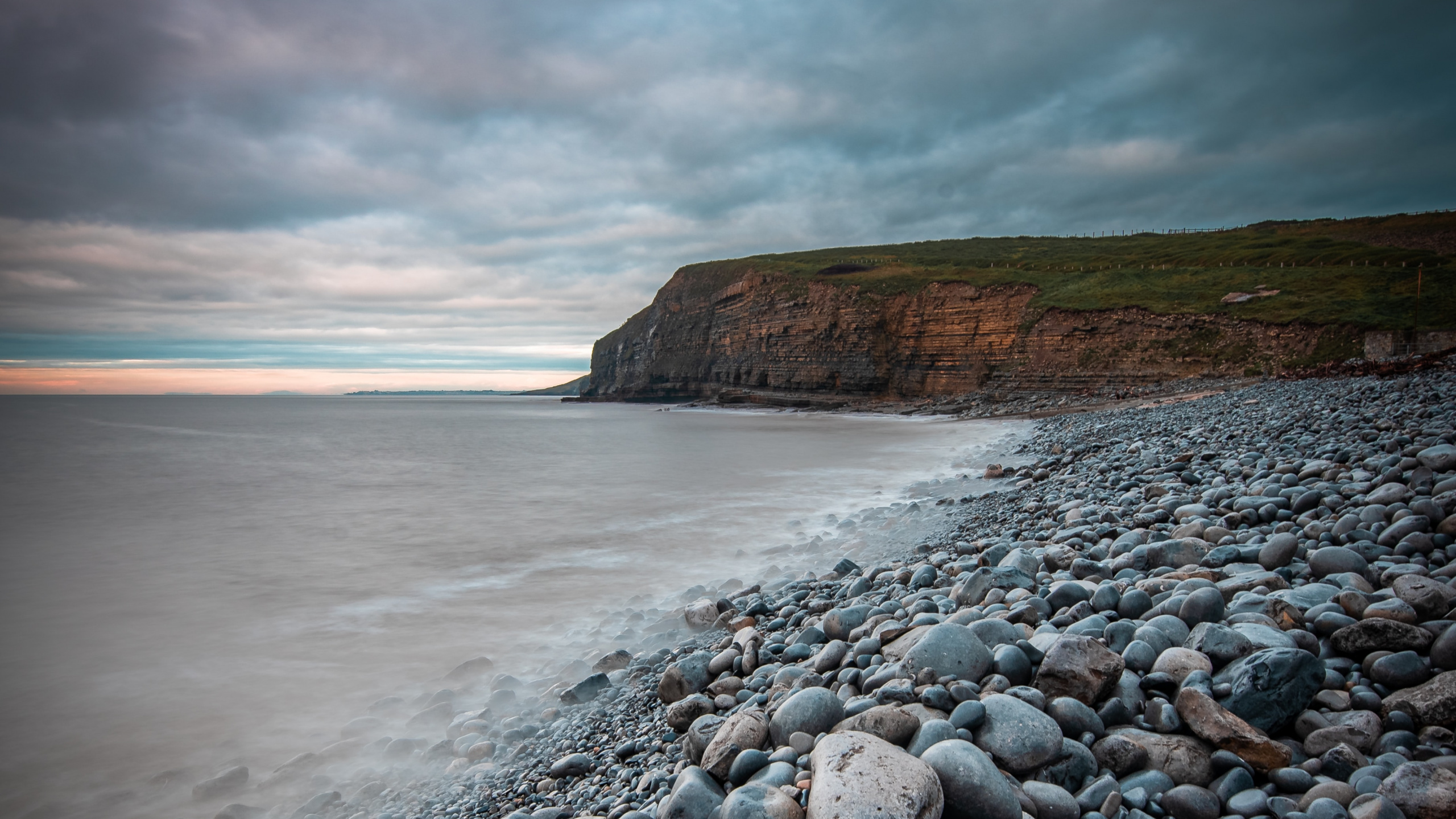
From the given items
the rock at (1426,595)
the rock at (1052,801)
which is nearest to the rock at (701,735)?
the rock at (1052,801)

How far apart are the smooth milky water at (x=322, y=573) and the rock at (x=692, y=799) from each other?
8.31 ft

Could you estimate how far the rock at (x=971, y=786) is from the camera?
5.58ft

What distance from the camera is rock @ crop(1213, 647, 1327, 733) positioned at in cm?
197

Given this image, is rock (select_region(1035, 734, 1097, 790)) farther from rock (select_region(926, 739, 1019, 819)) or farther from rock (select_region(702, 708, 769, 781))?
rock (select_region(702, 708, 769, 781))

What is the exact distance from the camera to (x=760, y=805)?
184 centimetres

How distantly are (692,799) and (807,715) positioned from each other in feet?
1.64

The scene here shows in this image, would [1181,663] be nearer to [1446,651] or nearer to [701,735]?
[1446,651]

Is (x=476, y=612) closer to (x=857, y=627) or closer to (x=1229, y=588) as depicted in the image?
(x=857, y=627)

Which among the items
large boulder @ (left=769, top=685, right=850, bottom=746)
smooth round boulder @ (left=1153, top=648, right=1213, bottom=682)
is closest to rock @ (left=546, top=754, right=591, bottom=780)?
large boulder @ (left=769, top=685, right=850, bottom=746)

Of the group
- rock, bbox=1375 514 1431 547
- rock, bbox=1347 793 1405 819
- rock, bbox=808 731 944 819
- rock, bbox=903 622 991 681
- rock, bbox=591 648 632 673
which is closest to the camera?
rock, bbox=1347 793 1405 819

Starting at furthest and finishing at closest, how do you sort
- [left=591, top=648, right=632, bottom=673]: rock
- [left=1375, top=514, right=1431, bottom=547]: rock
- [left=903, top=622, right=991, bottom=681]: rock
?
[left=591, top=648, right=632, bottom=673]: rock < [left=1375, top=514, right=1431, bottom=547]: rock < [left=903, top=622, right=991, bottom=681]: rock

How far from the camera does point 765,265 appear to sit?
5441 centimetres

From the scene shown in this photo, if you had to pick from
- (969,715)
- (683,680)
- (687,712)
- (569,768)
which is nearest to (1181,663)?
(969,715)

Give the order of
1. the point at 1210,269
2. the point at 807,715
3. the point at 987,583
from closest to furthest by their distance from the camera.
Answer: the point at 807,715 < the point at 987,583 < the point at 1210,269
